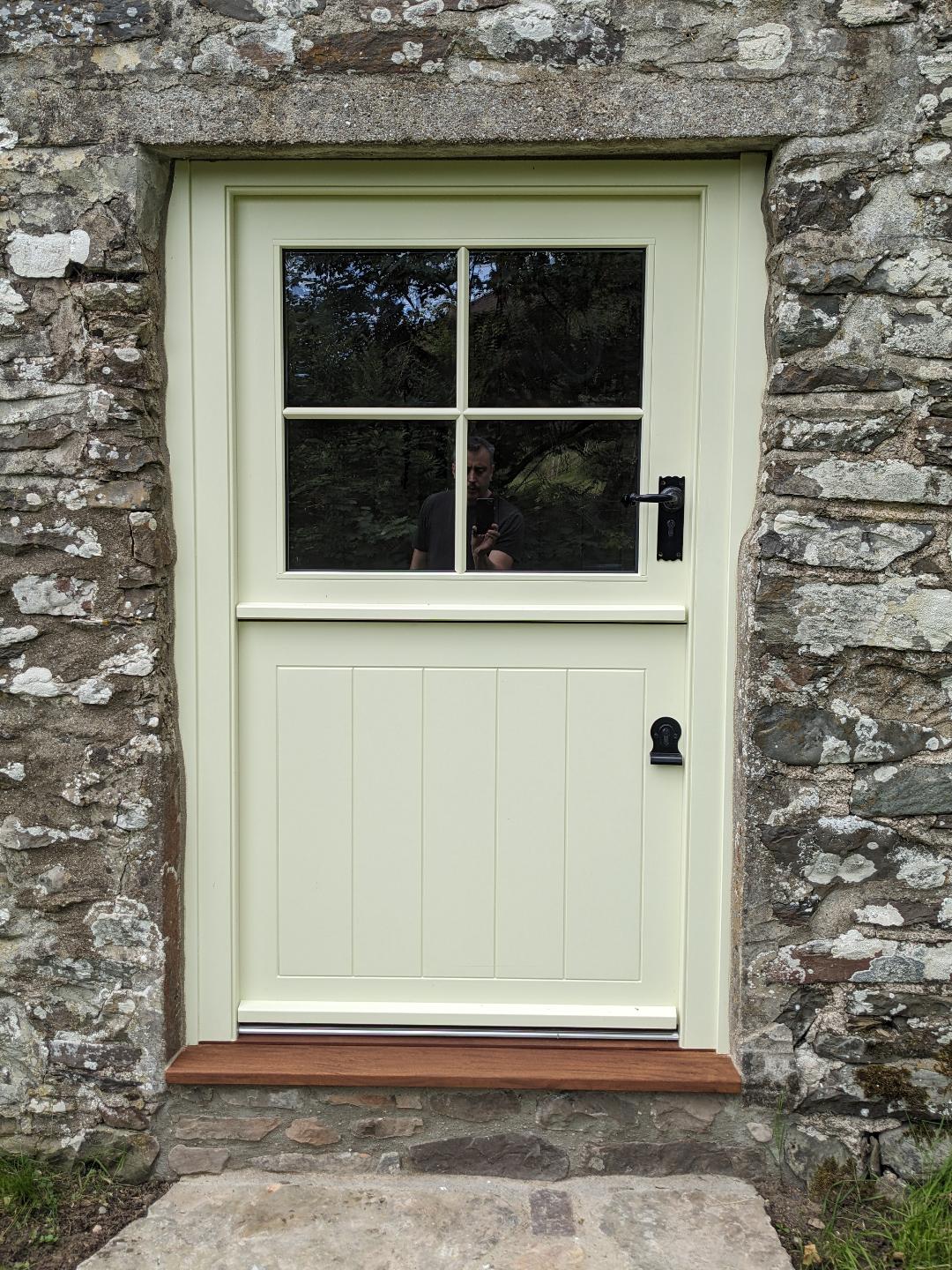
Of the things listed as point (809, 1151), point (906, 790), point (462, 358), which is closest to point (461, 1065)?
point (809, 1151)

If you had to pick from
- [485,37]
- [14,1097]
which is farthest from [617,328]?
[14,1097]

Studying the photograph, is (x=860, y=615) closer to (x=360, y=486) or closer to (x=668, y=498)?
(x=668, y=498)

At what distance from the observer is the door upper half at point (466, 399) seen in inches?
92.4

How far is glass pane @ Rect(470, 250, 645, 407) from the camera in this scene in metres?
2.37

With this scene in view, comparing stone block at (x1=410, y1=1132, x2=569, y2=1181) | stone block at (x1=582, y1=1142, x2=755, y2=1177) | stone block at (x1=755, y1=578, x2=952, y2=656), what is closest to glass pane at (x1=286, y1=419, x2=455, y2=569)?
stone block at (x1=755, y1=578, x2=952, y2=656)

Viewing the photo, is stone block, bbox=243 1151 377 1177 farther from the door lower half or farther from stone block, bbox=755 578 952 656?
stone block, bbox=755 578 952 656

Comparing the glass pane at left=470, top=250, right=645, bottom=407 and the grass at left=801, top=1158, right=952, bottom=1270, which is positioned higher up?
the glass pane at left=470, top=250, right=645, bottom=407

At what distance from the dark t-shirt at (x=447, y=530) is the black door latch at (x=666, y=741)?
0.56m

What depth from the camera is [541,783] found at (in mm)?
2445

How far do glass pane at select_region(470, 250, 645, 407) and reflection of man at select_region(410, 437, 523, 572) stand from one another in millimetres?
201

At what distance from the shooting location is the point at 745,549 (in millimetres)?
2305

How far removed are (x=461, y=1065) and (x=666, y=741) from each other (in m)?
0.97

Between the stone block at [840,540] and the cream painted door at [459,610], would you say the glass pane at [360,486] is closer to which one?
the cream painted door at [459,610]

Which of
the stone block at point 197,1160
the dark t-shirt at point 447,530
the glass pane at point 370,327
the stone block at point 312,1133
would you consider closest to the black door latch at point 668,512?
the dark t-shirt at point 447,530
